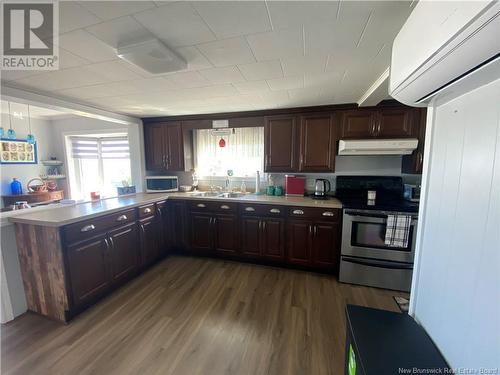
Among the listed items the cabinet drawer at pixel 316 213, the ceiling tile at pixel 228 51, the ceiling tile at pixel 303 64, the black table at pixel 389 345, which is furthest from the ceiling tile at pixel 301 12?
the cabinet drawer at pixel 316 213

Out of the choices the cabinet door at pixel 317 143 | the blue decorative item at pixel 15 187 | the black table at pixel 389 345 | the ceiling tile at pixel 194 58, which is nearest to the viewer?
the black table at pixel 389 345

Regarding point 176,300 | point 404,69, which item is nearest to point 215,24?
point 404,69

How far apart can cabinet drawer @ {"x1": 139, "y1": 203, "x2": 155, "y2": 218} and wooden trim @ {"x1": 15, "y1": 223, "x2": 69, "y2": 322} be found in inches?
37.4

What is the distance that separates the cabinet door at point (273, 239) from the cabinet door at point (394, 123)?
1.72 meters

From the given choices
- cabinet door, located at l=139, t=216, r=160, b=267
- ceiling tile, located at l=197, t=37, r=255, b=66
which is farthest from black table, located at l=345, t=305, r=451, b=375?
cabinet door, located at l=139, t=216, r=160, b=267

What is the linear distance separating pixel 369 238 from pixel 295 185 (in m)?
1.18

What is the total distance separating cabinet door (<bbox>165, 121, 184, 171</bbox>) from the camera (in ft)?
11.3

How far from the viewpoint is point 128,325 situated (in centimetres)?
187

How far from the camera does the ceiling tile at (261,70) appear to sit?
1.66 meters

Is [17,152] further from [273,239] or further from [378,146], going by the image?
[378,146]

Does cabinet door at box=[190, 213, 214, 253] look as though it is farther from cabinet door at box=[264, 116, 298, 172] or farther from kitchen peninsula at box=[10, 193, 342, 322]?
cabinet door at box=[264, 116, 298, 172]

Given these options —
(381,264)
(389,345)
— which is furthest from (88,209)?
(381,264)

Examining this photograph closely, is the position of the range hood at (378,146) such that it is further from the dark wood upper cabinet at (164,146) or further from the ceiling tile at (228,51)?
the dark wood upper cabinet at (164,146)

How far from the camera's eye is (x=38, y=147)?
4.46 meters
